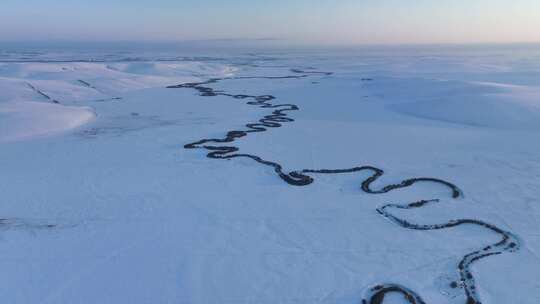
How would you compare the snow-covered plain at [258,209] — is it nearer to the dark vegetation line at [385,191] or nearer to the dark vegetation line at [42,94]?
the dark vegetation line at [385,191]

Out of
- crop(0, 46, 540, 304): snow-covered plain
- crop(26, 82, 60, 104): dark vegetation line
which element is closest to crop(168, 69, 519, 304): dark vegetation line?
crop(0, 46, 540, 304): snow-covered plain

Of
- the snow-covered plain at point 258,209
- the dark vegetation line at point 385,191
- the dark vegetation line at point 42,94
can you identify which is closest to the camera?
the dark vegetation line at point 385,191

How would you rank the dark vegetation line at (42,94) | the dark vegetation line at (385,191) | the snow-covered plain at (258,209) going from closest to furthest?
1. the dark vegetation line at (385,191)
2. the snow-covered plain at (258,209)
3. the dark vegetation line at (42,94)

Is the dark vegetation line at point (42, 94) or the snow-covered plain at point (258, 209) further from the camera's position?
the dark vegetation line at point (42, 94)

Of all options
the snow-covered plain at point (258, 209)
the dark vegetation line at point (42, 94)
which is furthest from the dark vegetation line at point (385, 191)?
the dark vegetation line at point (42, 94)

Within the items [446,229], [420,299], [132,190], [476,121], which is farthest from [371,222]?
[476,121]

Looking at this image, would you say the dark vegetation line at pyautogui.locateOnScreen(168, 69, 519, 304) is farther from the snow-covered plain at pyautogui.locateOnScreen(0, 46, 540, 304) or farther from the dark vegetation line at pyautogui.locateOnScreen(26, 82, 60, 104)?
the dark vegetation line at pyautogui.locateOnScreen(26, 82, 60, 104)

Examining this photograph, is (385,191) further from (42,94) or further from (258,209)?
(42,94)

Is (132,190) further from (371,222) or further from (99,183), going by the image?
(371,222)

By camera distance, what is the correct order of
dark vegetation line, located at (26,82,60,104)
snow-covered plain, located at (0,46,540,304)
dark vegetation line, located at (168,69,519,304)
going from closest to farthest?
dark vegetation line, located at (168,69,519,304) < snow-covered plain, located at (0,46,540,304) < dark vegetation line, located at (26,82,60,104)

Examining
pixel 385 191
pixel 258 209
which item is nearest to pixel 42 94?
pixel 258 209
